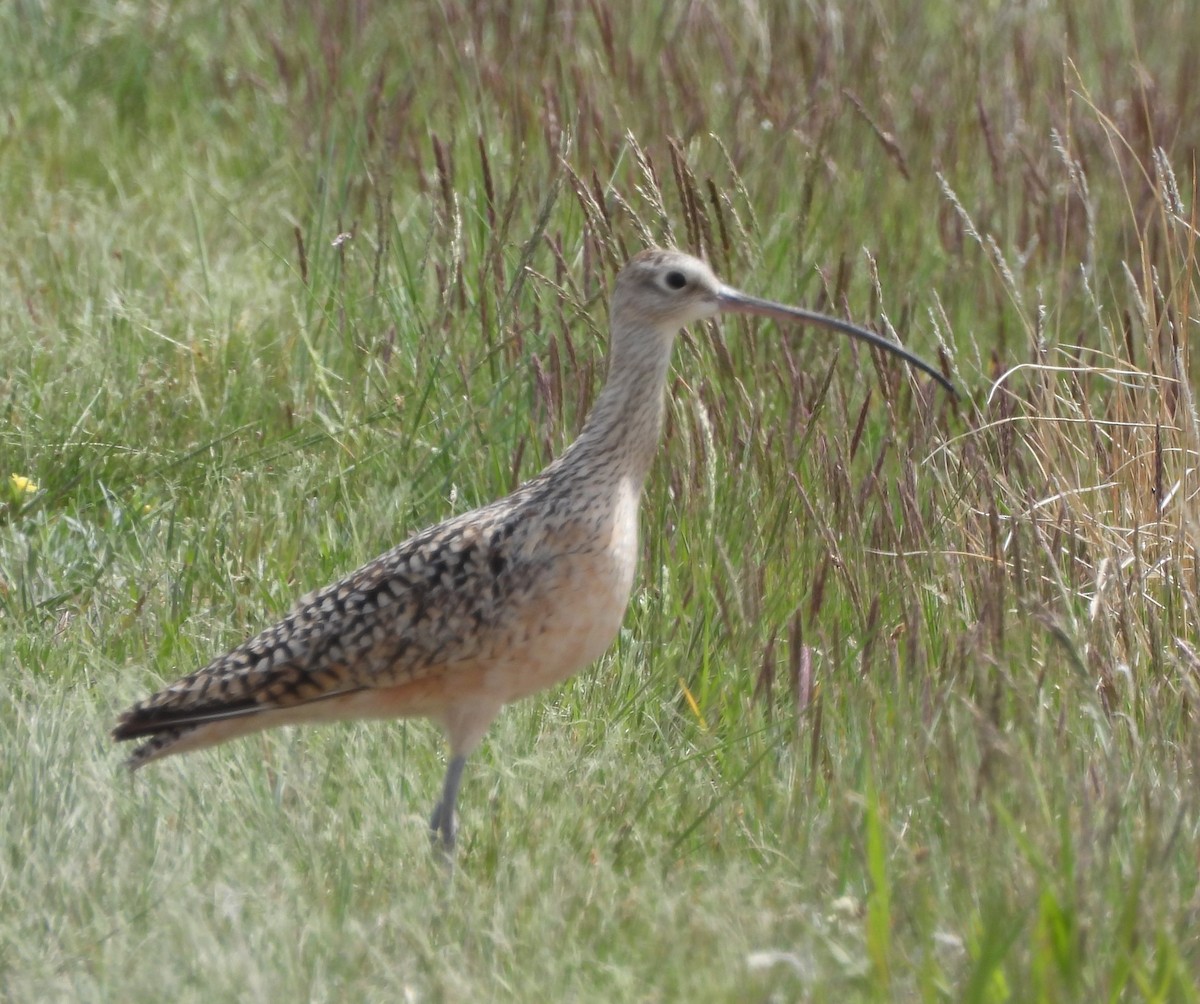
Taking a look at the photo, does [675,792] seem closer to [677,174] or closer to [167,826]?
[167,826]

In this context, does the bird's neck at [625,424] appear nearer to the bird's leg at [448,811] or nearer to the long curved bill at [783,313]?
the long curved bill at [783,313]

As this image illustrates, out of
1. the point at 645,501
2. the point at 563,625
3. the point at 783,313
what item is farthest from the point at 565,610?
the point at 645,501

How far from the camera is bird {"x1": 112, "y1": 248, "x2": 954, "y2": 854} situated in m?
3.93

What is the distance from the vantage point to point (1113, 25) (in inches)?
356

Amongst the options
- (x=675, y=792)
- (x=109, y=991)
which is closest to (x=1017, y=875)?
(x=675, y=792)

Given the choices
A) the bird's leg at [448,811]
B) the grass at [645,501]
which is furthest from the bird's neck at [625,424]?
the bird's leg at [448,811]

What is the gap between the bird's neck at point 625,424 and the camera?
4.19m

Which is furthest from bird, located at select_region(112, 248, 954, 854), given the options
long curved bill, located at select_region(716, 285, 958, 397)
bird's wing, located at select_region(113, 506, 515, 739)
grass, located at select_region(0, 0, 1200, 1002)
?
long curved bill, located at select_region(716, 285, 958, 397)

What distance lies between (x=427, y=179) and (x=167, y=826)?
10.7 ft

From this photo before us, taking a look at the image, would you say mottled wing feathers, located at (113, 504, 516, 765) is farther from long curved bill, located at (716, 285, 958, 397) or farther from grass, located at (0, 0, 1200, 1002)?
long curved bill, located at (716, 285, 958, 397)

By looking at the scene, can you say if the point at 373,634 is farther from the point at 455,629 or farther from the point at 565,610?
the point at 565,610

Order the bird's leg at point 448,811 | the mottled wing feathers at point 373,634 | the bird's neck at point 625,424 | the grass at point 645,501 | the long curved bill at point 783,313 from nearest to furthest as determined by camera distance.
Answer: the grass at point 645,501 < the bird's leg at point 448,811 < the mottled wing feathers at point 373,634 < the bird's neck at point 625,424 < the long curved bill at point 783,313

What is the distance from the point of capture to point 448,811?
390cm

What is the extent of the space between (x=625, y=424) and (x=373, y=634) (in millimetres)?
713
